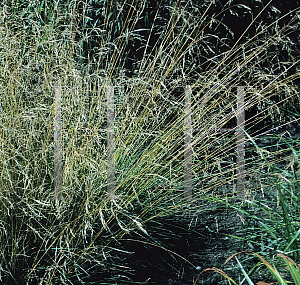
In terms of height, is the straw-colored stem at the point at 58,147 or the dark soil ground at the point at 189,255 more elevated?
the straw-colored stem at the point at 58,147

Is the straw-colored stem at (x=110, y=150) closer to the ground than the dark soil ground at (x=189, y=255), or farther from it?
farther from it

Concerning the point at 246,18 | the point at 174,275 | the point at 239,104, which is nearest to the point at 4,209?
the point at 174,275

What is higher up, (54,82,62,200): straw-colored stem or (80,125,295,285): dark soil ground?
(54,82,62,200): straw-colored stem

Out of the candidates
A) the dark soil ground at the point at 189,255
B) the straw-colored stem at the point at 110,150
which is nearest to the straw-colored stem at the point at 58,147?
the straw-colored stem at the point at 110,150

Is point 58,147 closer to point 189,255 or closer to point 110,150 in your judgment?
point 110,150

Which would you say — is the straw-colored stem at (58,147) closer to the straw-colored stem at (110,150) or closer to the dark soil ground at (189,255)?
the straw-colored stem at (110,150)

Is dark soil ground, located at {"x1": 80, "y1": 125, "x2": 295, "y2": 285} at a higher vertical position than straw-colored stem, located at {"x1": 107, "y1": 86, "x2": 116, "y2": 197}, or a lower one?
lower

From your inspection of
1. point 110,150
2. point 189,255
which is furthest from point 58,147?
point 189,255

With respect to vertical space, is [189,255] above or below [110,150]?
below

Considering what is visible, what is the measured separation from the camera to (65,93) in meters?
1.91

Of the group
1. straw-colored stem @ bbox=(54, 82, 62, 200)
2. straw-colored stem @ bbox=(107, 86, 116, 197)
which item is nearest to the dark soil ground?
straw-colored stem @ bbox=(107, 86, 116, 197)

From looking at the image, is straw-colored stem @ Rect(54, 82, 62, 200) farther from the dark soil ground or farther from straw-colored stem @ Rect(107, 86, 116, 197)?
the dark soil ground

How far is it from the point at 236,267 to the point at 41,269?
0.82 m

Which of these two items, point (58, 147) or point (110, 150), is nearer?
point (58, 147)
